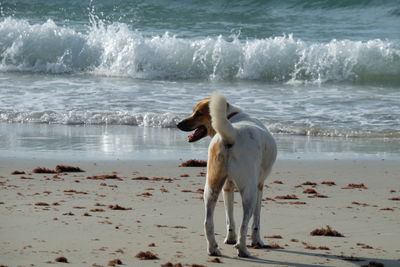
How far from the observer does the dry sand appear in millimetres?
5691

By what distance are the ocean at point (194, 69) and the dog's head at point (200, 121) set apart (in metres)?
5.04

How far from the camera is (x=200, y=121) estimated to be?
20.4 ft

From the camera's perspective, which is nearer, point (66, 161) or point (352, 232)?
point (352, 232)

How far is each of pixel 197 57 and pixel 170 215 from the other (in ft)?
53.9

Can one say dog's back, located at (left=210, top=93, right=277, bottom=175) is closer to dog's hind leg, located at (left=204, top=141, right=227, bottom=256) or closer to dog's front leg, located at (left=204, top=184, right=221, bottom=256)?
dog's hind leg, located at (left=204, top=141, right=227, bottom=256)

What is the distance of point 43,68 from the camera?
75.0ft

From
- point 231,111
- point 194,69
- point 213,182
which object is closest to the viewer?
point 213,182

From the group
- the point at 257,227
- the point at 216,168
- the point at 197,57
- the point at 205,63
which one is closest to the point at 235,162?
the point at 216,168

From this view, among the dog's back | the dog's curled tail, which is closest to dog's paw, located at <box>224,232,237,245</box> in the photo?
the dog's back

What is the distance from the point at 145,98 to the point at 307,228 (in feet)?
34.8

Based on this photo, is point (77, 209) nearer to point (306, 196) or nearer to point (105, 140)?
point (306, 196)

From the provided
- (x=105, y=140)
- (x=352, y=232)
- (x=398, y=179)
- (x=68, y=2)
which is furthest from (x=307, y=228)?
(x=68, y=2)

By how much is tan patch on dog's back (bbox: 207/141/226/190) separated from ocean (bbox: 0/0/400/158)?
5577 mm

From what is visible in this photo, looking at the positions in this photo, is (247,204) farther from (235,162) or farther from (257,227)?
(257,227)
